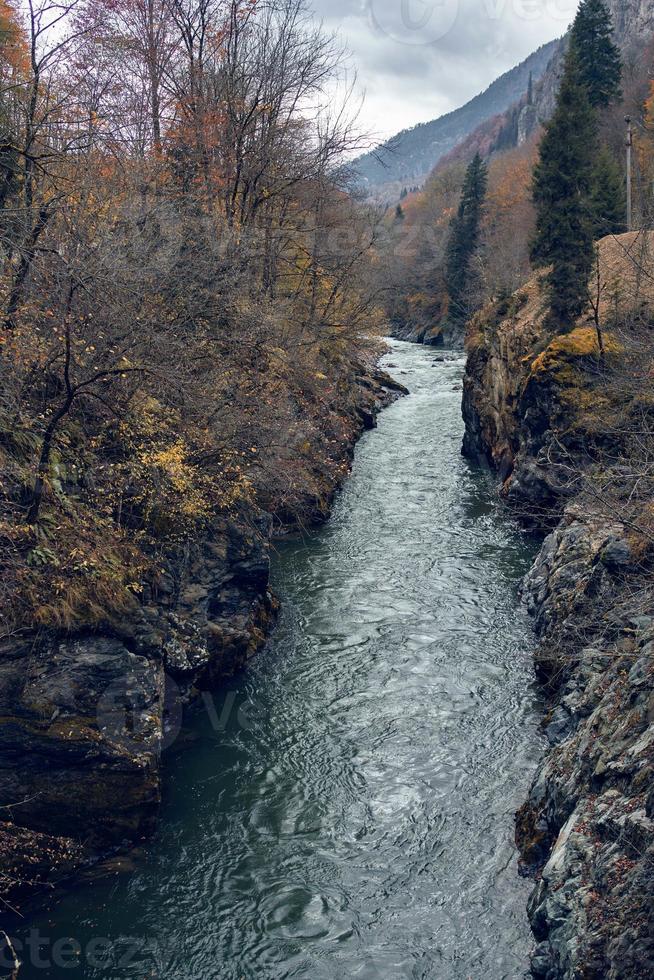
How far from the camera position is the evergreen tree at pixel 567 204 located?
68.1 feet

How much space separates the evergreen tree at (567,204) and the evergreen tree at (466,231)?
37.3 meters

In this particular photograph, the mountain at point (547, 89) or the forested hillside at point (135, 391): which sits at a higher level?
the mountain at point (547, 89)

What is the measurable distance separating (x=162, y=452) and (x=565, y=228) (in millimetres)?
15652

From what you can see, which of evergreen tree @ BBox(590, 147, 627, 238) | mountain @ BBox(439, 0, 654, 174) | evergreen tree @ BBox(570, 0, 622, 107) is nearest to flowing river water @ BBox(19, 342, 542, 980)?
evergreen tree @ BBox(590, 147, 627, 238)

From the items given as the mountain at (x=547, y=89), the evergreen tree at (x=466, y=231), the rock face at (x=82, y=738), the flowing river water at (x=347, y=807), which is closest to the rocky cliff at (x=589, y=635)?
the flowing river water at (x=347, y=807)

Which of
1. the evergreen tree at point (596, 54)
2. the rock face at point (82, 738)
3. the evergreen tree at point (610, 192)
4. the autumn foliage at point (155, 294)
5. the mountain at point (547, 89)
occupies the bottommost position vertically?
the rock face at point (82, 738)

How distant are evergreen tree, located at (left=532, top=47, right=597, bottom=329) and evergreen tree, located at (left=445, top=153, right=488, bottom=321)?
122 feet

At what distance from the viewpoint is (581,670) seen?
10.5 metres

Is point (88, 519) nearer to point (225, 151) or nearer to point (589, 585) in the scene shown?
point (589, 585)

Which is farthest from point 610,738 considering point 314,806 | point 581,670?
point 314,806

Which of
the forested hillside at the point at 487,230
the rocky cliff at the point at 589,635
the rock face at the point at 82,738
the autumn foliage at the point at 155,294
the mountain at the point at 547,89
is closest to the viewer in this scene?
the rocky cliff at the point at 589,635

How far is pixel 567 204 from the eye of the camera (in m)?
21.7

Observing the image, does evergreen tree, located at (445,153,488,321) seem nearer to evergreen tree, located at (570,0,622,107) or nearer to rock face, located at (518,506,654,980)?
evergreen tree, located at (570,0,622,107)

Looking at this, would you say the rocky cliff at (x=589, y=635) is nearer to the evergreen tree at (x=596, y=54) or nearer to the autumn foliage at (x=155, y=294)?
the autumn foliage at (x=155, y=294)
